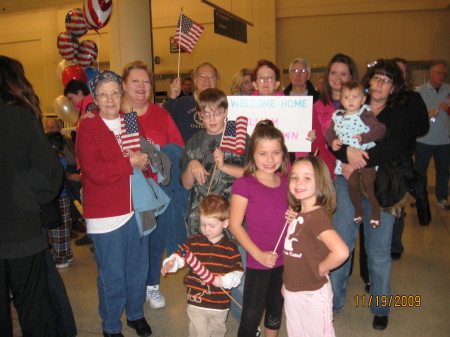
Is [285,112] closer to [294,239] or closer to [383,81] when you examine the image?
[383,81]

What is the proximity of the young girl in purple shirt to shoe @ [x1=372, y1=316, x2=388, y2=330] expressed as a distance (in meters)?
1.10

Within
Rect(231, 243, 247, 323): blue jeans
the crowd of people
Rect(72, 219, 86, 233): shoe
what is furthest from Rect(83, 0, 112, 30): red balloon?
Rect(231, 243, 247, 323): blue jeans

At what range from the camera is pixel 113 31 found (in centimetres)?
752

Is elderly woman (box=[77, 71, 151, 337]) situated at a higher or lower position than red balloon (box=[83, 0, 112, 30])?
lower

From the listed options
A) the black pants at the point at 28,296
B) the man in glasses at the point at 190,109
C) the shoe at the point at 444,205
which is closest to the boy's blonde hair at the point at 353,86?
the man in glasses at the point at 190,109

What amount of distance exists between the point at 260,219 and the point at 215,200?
12.0 inches

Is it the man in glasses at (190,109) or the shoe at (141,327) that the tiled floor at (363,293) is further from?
the man in glasses at (190,109)

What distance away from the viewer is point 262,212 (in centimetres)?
229

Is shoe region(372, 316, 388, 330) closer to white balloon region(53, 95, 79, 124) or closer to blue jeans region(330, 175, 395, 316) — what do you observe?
blue jeans region(330, 175, 395, 316)

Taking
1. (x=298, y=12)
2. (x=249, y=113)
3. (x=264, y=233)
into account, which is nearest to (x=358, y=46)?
(x=298, y=12)

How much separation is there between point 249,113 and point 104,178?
1341 mm

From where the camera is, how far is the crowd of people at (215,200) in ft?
6.82

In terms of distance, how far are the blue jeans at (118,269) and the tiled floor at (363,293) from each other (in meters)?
0.43

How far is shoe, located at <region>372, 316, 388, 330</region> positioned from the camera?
294 centimetres
